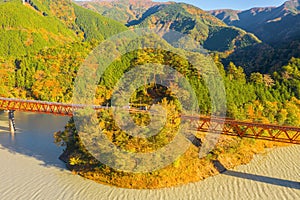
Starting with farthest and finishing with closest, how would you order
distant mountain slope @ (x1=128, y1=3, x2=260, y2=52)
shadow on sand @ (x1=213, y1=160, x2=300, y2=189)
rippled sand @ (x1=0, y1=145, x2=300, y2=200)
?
distant mountain slope @ (x1=128, y1=3, x2=260, y2=52)
shadow on sand @ (x1=213, y1=160, x2=300, y2=189)
rippled sand @ (x1=0, y1=145, x2=300, y2=200)

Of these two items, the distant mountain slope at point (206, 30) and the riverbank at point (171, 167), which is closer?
Result: the riverbank at point (171, 167)

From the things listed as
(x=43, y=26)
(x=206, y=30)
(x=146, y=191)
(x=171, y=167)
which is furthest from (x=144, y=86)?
(x=206, y=30)

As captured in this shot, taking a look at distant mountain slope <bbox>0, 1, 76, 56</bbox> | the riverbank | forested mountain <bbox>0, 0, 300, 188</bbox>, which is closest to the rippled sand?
the riverbank

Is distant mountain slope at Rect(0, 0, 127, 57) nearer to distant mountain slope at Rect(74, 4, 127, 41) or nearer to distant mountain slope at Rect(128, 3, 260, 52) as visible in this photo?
distant mountain slope at Rect(74, 4, 127, 41)

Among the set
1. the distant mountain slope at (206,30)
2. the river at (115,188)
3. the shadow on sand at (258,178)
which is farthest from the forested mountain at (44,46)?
the distant mountain slope at (206,30)

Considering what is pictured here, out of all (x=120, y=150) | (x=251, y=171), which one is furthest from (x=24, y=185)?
(x=251, y=171)

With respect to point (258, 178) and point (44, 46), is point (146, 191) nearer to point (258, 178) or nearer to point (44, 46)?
point (258, 178)

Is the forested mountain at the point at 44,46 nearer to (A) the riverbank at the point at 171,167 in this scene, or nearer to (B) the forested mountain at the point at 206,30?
(A) the riverbank at the point at 171,167
